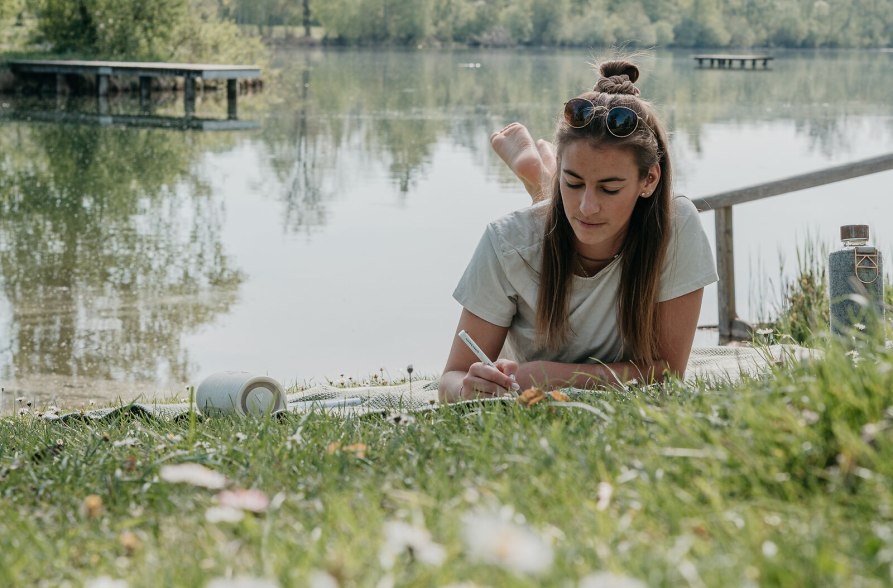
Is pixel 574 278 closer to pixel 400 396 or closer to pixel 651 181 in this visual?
pixel 651 181

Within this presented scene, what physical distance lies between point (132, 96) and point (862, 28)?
55959 millimetres

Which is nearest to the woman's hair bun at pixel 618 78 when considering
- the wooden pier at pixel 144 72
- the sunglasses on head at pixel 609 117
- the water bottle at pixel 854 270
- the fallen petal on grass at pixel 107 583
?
the sunglasses on head at pixel 609 117

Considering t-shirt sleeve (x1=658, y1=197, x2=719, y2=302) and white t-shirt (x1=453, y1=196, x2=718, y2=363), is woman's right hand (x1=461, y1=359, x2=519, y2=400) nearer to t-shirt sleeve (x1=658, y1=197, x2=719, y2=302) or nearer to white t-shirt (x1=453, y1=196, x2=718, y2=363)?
white t-shirt (x1=453, y1=196, x2=718, y2=363)

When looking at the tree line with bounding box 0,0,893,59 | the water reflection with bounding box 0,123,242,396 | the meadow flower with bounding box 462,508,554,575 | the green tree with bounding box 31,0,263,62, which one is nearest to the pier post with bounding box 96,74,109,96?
the green tree with bounding box 31,0,263,62

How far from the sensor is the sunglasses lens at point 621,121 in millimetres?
3041

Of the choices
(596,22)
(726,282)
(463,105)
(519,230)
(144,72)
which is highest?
(596,22)

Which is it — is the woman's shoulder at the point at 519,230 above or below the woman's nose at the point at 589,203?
below

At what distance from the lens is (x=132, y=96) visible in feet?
99.9

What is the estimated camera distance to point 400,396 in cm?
326

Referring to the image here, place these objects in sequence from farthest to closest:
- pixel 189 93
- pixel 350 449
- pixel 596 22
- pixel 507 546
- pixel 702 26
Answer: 1. pixel 702 26
2. pixel 596 22
3. pixel 189 93
4. pixel 350 449
5. pixel 507 546

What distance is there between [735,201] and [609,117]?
3715 mm

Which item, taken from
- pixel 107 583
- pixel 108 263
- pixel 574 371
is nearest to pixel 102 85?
pixel 108 263

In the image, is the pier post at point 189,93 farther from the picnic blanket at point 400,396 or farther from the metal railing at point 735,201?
the picnic blanket at point 400,396

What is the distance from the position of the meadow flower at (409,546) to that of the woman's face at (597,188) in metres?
1.72
